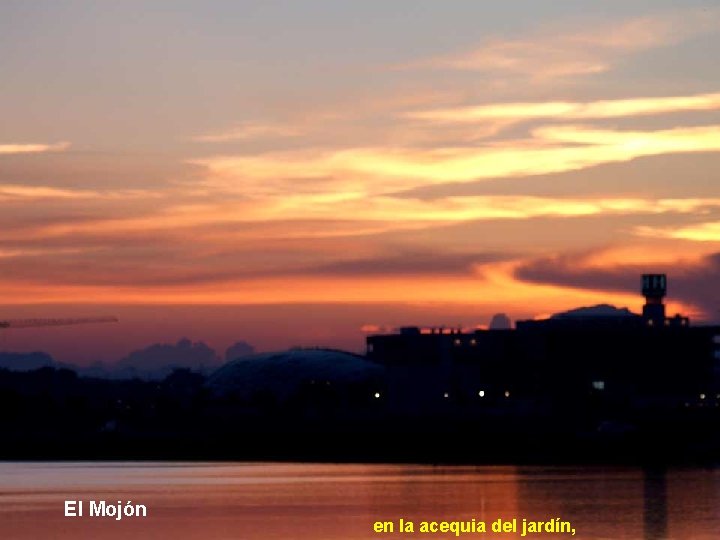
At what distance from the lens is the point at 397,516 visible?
10888 cm

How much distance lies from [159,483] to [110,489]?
8.39 meters

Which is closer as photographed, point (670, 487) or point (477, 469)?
point (670, 487)

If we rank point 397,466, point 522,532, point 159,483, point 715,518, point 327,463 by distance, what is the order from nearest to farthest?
point 522,532 < point 715,518 < point 159,483 < point 397,466 < point 327,463

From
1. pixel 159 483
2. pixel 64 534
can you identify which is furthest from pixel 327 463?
pixel 64 534

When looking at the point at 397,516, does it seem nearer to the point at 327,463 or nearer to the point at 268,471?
the point at 268,471

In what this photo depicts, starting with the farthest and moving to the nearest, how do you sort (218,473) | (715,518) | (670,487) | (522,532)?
(218,473)
(670,487)
(715,518)
(522,532)

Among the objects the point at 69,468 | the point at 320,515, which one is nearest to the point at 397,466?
the point at 69,468

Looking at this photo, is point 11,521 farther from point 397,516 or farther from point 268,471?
point 268,471

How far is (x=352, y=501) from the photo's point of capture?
122 meters

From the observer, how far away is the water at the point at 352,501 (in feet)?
330

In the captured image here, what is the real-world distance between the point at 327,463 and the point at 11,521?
306 feet

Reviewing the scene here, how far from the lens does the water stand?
330ft

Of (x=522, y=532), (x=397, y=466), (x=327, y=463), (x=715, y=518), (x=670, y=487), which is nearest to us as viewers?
(x=522, y=532)

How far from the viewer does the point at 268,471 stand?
174 meters
